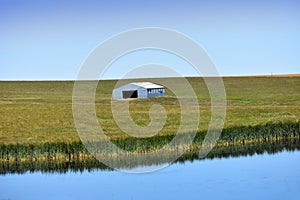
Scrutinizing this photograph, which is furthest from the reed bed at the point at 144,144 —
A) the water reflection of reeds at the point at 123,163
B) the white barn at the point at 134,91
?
the white barn at the point at 134,91

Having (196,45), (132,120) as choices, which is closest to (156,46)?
(196,45)

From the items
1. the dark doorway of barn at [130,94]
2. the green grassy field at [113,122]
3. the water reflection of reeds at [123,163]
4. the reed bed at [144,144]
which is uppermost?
the dark doorway of barn at [130,94]

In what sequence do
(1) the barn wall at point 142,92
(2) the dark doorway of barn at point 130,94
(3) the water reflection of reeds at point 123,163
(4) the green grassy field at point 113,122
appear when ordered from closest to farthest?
(3) the water reflection of reeds at point 123,163 → (4) the green grassy field at point 113,122 → (1) the barn wall at point 142,92 → (2) the dark doorway of barn at point 130,94

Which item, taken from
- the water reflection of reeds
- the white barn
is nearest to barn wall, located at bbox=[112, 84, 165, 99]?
the white barn

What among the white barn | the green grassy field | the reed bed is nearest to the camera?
Result: the reed bed

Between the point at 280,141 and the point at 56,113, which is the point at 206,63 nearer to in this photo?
the point at 280,141

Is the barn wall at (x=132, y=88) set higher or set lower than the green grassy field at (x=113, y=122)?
higher

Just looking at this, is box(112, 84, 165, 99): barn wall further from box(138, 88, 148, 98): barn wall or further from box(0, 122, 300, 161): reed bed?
box(0, 122, 300, 161): reed bed

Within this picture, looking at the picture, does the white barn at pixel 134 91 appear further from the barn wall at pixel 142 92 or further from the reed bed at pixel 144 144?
the reed bed at pixel 144 144

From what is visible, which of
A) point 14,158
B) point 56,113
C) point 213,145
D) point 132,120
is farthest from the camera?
point 56,113

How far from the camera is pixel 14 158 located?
32.0 metres

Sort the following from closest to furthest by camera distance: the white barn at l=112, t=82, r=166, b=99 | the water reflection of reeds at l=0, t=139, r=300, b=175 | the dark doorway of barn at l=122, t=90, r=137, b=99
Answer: the water reflection of reeds at l=0, t=139, r=300, b=175
the white barn at l=112, t=82, r=166, b=99
the dark doorway of barn at l=122, t=90, r=137, b=99

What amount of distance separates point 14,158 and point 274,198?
16868mm

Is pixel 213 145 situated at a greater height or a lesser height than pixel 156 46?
lesser
